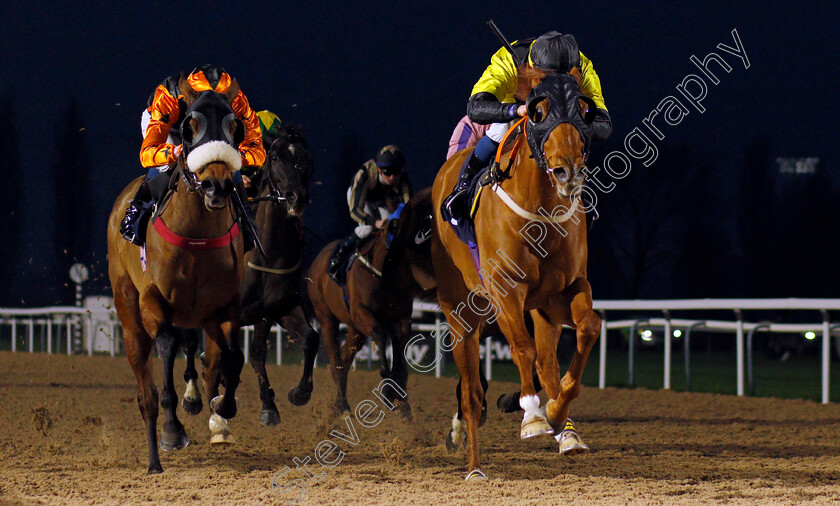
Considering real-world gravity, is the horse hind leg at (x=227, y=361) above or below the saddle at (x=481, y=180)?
below

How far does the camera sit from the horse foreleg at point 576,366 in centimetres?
426

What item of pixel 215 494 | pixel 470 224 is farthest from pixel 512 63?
pixel 215 494

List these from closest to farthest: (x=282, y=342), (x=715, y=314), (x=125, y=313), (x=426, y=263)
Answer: (x=125, y=313)
(x=426, y=263)
(x=282, y=342)
(x=715, y=314)

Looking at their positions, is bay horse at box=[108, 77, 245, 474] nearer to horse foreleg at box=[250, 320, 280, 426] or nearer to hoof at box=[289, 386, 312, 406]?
horse foreleg at box=[250, 320, 280, 426]

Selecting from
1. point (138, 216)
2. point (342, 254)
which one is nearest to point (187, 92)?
point (138, 216)

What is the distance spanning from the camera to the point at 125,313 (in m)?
5.70

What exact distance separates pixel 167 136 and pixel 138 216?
0.49 metres

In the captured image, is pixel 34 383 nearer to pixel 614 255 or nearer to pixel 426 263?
pixel 426 263

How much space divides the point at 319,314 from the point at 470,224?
3882 millimetres

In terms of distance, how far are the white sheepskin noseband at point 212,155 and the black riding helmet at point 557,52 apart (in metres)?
1.52

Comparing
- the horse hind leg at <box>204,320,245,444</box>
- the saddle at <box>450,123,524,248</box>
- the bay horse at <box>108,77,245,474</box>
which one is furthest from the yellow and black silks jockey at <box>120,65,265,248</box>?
Result: the saddle at <box>450,123,524,248</box>

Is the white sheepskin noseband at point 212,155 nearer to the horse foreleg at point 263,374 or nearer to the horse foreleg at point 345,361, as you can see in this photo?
the horse foreleg at point 263,374

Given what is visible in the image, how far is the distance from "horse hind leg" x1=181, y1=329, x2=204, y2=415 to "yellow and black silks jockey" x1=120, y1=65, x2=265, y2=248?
1.20 metres

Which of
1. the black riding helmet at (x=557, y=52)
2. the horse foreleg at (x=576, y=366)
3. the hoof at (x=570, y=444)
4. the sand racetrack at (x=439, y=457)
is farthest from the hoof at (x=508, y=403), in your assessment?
the black riding helmet at (x=557, y=52)
